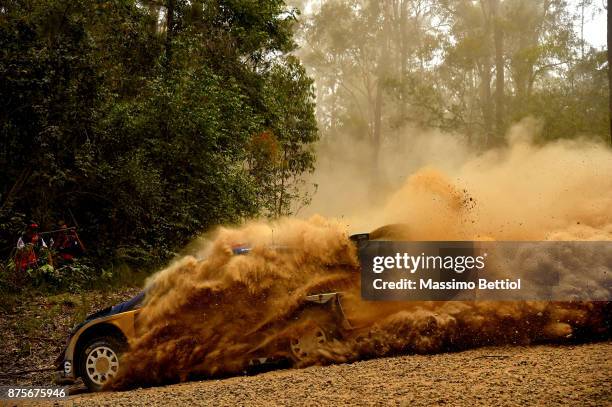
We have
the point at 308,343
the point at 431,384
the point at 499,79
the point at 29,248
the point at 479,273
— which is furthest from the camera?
the point at 499,79

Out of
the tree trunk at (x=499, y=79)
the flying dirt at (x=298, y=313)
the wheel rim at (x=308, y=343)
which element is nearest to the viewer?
the flying dirt at (x=298, y=313)

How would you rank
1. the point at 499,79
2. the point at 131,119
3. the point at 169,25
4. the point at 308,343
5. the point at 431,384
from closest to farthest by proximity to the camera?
the point at 431,384 < the point at 308,343 < the point at 131,119 < the point at 169,25 < the point at 499,79

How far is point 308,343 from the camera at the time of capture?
820 cm

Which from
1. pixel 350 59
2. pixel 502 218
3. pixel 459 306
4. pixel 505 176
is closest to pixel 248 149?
pixel 505 176

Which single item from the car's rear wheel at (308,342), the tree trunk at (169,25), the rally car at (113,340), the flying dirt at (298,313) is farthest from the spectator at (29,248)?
the car's rear wheel at (308,342)

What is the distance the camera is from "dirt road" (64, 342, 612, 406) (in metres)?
5.71

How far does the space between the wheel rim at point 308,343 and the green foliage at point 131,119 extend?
9805 mm

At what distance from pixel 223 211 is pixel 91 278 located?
16.4ft

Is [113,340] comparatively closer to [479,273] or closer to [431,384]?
[431,384]

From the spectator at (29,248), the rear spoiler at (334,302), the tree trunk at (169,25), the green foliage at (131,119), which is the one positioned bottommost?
the rear spoiler at (334,302)

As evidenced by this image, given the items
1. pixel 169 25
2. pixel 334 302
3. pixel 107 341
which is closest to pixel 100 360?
pixel 107 341

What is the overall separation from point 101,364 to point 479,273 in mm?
5019

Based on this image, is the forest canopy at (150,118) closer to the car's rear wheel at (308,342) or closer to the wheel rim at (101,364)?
the wheel rim at (101,364)

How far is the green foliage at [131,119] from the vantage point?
56.2 feet
